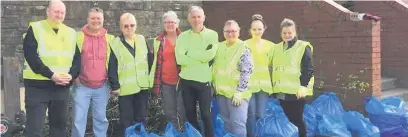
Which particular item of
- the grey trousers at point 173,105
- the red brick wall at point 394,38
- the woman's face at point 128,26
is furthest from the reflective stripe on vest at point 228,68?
the red brick wall at point 394,38

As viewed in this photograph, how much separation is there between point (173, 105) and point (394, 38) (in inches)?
184

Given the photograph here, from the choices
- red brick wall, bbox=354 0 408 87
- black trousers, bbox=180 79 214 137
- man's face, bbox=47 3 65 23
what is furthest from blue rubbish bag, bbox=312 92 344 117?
man's face, bbox=47 3 65 23

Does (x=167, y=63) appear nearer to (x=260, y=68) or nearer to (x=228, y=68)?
(x=228, y=68)

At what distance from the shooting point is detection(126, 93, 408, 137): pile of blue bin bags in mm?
4711

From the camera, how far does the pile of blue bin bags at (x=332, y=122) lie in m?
4.71

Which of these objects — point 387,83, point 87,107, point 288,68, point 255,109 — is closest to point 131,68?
point 87,107

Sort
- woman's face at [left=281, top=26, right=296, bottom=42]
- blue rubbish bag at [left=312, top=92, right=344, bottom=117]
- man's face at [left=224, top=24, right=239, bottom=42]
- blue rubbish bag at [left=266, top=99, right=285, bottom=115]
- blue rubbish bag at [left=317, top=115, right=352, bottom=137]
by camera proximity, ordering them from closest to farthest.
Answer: man's face at [left=224, top=24, right=239, bottom=42] → woman's face at [left=281, top=26, right=296, bottom=42] → blue rubbish bag at [left=317, top=115, right=352, bottom=137] → blue rubbish bag at [left=266, top=99, right=285, bottom=115] → blue rubbish bag at [left=312, top=92, right=344, bottom=117]

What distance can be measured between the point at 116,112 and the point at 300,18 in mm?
3143

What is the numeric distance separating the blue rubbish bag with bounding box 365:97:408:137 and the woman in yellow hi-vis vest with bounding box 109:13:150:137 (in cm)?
301

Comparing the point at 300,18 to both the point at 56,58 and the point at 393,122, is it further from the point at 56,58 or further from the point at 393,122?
the point at 56,58

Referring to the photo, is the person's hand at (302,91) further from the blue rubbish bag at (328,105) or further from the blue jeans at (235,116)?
the blue rubbish bag at (328,105)

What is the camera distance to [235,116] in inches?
177

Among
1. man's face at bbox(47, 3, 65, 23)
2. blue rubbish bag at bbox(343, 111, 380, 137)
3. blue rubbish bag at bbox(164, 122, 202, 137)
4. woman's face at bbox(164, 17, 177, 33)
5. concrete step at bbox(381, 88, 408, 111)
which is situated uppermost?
man's face at bbox(47, 3, 65, 23)

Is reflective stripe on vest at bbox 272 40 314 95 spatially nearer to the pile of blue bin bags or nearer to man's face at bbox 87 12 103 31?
the pile of blue bin bags
